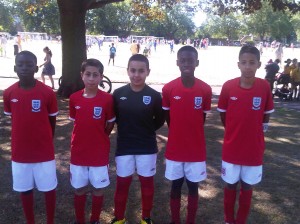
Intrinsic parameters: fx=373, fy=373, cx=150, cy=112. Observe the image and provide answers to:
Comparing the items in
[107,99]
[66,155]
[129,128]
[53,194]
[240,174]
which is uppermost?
[107,99]

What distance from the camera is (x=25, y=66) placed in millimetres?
3346

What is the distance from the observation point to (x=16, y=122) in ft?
11.0

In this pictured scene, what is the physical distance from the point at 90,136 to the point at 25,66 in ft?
2.81

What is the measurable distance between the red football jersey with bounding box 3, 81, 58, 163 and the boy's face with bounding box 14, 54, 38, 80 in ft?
0.39

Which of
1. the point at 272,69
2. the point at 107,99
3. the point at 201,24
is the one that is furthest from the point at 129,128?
the point at 201,24

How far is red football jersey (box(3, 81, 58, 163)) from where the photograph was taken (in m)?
3.32

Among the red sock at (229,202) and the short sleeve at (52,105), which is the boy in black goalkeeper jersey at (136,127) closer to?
the short sleeve at (52,105)

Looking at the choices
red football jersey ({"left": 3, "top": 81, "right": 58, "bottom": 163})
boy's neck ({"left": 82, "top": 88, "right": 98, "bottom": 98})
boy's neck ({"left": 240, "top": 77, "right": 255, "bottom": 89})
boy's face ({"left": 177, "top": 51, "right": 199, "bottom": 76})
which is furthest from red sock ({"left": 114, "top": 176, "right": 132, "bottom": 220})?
boy's neck ({"left": 240, "top": 77, "right": 255, "bottom": 89})

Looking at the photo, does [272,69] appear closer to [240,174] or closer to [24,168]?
[240,174]

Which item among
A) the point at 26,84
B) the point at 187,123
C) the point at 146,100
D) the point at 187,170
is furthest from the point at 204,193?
the point at 26,84

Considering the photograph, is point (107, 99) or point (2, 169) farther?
point (2, 169)

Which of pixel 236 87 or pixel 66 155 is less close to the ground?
pixel 236 87

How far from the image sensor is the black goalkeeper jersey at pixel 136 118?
3559 mm

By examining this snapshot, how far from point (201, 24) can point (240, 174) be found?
115 meters
